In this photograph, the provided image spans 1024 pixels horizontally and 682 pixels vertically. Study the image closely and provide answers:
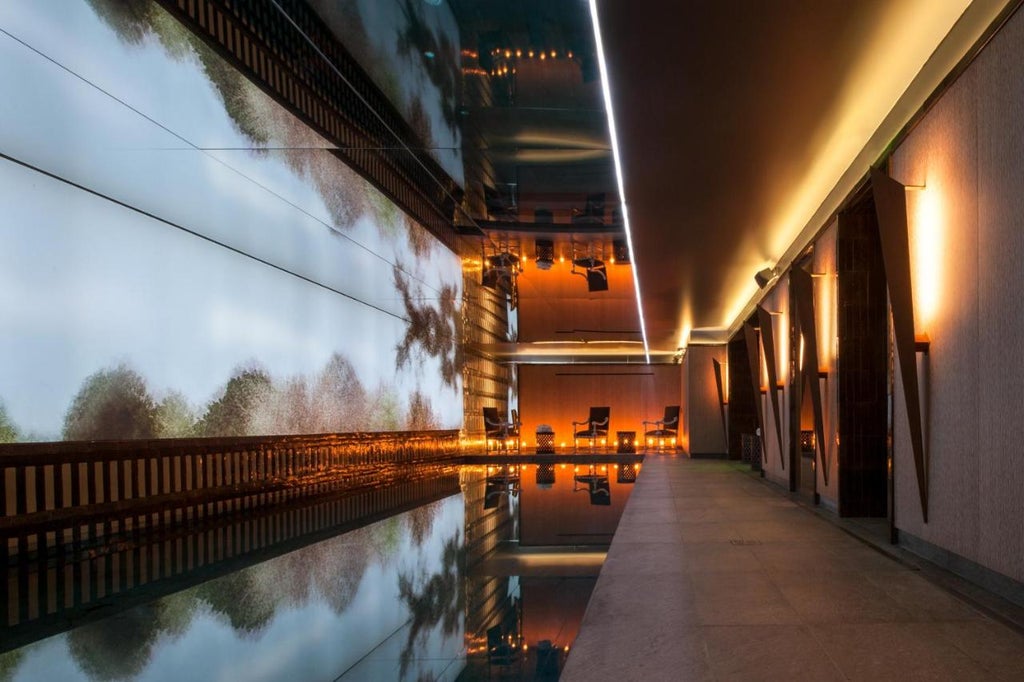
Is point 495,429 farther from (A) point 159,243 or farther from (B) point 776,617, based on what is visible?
(B) point 776,617

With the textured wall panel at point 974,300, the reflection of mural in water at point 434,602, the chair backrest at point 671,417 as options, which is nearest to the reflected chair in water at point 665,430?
the chair backrest at point 671,417

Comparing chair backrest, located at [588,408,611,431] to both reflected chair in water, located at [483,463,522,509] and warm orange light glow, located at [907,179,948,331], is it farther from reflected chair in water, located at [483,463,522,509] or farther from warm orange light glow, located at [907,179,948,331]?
warm orange light glow, located at [907,179,948,331]

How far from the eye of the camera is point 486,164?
980cm

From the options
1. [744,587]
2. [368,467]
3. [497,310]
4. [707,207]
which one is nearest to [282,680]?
[744,587]

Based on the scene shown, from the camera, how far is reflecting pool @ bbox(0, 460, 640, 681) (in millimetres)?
2867

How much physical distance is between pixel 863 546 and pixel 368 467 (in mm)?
8613

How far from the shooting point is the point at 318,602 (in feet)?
13.1

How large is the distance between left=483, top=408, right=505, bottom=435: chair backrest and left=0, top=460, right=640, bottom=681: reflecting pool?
12.8m

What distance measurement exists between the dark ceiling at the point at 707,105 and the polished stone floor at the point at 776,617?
8.20 feet

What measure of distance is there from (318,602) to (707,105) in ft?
11.2

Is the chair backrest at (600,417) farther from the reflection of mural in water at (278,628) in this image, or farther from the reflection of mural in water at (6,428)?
the reflection of mural in water at (6,428)

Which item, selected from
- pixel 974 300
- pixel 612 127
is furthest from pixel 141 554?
pixel 974 300

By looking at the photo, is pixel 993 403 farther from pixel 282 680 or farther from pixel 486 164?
pixel 486 164

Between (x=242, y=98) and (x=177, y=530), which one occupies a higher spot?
(x=242, y=98)
